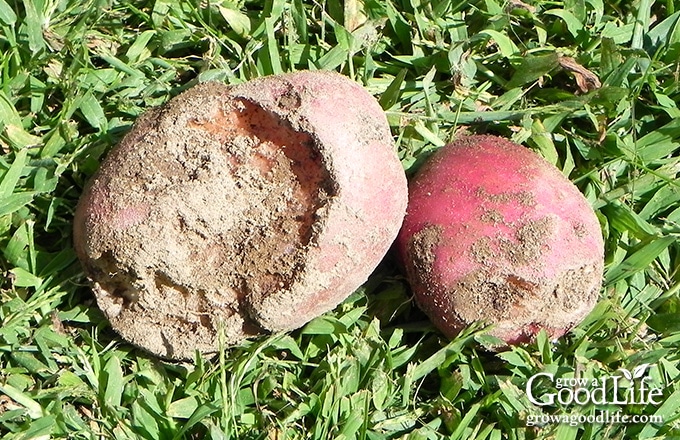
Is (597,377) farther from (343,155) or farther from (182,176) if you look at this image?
(182,176)

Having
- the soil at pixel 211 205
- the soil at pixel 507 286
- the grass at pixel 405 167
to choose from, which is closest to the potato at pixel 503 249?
the soil at pixel 507 286

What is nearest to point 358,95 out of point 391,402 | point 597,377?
point 391,402

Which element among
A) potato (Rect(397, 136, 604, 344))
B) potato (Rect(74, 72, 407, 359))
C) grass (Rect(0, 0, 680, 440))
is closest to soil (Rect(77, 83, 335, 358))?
potato (Rect(74, 72, 407, 359))

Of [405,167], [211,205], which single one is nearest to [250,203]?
[211,205]

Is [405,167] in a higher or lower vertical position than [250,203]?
lower

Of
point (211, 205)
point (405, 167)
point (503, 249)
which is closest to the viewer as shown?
point (211, 205)

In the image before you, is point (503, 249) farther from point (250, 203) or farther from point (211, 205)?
point (211, 205)

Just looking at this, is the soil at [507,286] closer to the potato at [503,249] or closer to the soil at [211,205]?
the potato at [503,249]
